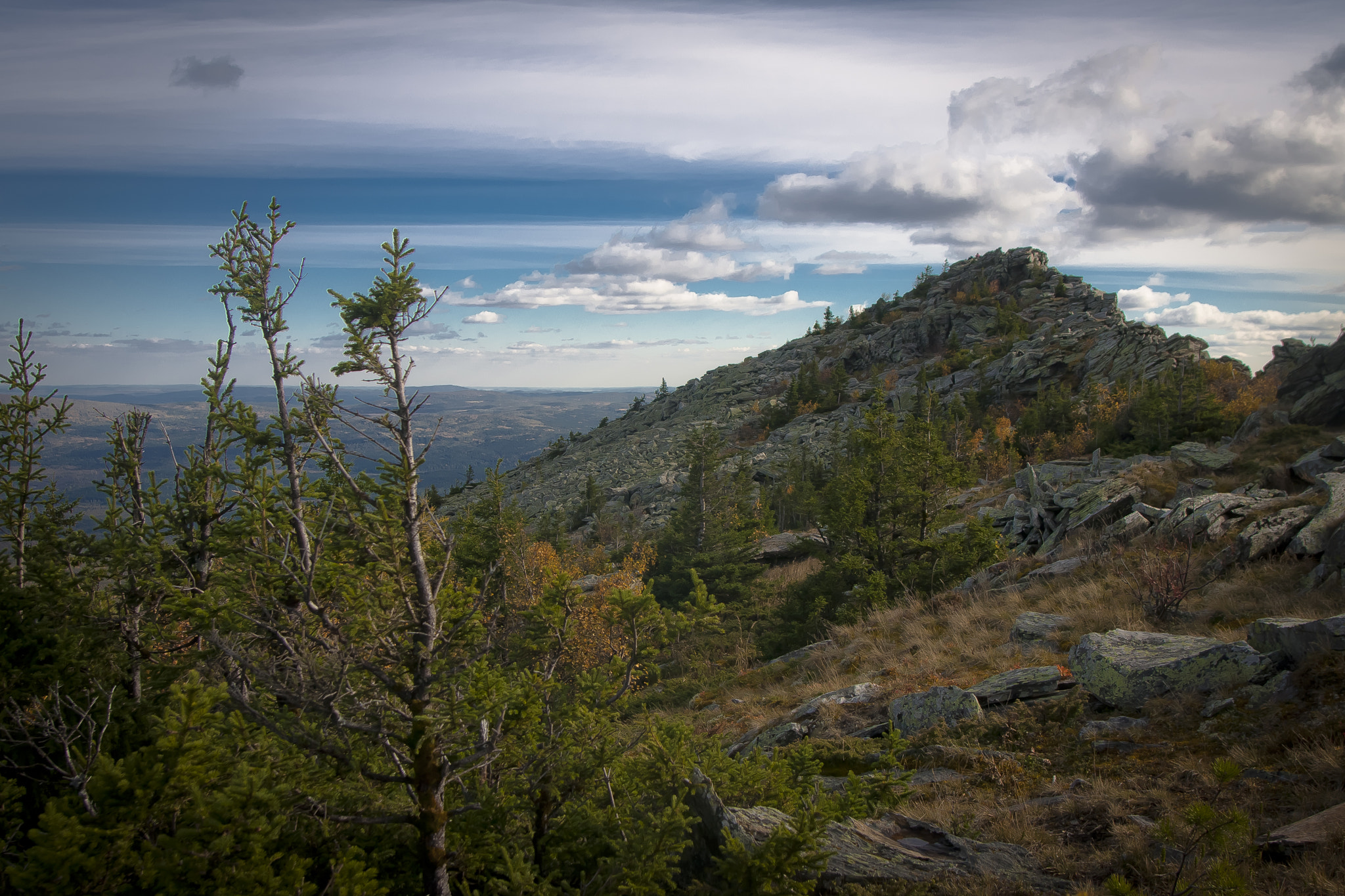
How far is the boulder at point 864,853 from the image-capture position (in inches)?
178

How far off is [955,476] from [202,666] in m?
16.6

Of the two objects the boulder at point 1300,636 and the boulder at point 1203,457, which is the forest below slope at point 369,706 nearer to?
the boulder at point 1300,636

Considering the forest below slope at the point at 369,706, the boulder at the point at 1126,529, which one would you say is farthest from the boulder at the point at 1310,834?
the boulder at the point at 1126,529

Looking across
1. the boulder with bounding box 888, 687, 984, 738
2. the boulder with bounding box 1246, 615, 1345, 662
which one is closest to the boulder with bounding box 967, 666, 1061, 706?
the boulder with bounding box 888, 687, 984, 738

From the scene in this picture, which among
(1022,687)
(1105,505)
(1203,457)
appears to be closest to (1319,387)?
(1203,457)

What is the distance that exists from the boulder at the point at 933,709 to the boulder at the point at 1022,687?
20 centimetres

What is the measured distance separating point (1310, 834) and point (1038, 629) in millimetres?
6983

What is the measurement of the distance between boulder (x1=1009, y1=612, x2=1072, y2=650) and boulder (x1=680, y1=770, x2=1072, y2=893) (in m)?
6.57

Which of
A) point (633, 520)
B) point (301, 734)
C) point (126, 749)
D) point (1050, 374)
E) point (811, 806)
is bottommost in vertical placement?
point (633, 520)

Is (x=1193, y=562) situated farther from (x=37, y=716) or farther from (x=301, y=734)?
(x=37, y=716)

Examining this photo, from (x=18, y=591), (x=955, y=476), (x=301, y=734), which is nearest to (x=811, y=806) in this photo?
(x=301, y=734)

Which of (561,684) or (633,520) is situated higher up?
(561,684)

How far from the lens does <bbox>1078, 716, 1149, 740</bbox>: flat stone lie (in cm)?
717

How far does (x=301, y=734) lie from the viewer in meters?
4.20
